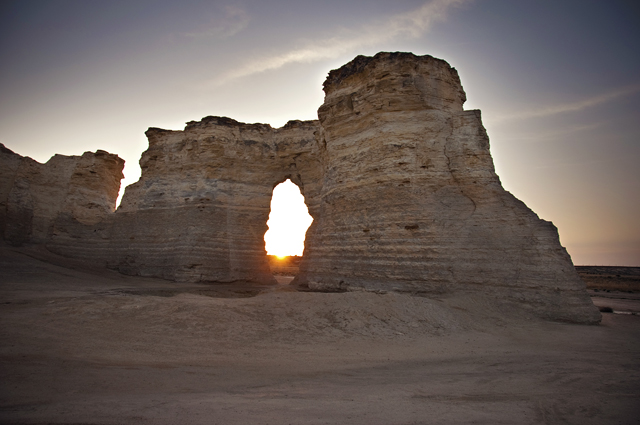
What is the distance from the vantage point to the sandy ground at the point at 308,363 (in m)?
2.92

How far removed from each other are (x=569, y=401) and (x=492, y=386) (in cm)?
71

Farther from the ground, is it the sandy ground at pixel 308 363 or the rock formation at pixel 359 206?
the rock formation at pixel 359 206

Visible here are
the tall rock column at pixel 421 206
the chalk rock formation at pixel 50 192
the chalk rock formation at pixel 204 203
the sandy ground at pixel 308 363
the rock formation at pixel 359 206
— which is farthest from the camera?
the chalk rock formation at pixel 50 192

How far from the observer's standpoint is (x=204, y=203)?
17.4m

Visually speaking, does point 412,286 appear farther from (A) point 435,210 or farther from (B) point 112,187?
(B) point 112,187

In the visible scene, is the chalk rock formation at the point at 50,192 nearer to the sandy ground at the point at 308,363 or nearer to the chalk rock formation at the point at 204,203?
the chalk rock formation at the point at 204,203

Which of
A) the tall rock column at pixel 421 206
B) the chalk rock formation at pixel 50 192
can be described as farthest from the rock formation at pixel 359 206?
the chalk rock formation at pixel 50 192

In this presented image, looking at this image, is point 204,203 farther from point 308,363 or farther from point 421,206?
point 308,363

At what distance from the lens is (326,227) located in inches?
501

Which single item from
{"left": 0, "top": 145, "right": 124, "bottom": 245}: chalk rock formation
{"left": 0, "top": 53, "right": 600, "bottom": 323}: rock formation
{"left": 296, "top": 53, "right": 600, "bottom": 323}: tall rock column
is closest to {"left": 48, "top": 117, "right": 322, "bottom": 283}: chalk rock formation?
{"left": 0, "top": 53, "right": 600, "bottom": 323}: rock formation

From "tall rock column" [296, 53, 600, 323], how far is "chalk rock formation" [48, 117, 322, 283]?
5337 mm

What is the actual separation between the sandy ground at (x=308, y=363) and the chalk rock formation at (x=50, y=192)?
12926 mm

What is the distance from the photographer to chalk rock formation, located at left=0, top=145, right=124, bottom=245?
17531 millimetres

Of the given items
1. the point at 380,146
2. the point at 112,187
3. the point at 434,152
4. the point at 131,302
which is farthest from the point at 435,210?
the point at 112,187
